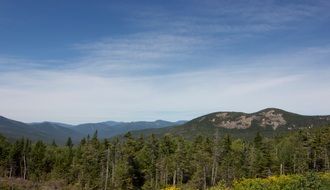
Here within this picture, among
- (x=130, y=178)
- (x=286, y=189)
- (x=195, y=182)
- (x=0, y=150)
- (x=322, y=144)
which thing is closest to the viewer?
(x=286, y=189)

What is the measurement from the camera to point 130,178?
4158 inches

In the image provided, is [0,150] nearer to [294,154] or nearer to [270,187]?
[294,154]

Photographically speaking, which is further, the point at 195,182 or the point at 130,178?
the point at 195,182

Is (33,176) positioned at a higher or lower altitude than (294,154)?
lower

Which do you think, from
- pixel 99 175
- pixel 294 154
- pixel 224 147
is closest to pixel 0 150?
pixel 99 175

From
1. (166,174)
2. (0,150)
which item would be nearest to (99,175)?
(166,174)

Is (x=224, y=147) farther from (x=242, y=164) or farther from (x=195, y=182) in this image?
(x=195, y=182)

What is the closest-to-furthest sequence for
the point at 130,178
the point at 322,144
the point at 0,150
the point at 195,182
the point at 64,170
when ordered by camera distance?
the point at 130,178
the point at 195,182
the point at 322,144
the point at 64,170
the point at 0,150

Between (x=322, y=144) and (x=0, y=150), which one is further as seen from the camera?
(x=0, y=150)

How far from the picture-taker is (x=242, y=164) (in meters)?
119

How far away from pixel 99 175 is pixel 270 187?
79.6 meters

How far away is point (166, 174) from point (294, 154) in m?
40.2

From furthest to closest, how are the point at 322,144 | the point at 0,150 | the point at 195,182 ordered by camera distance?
the point at 0,150, the point at 322,144, the point at 195,182

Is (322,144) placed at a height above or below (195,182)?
above
